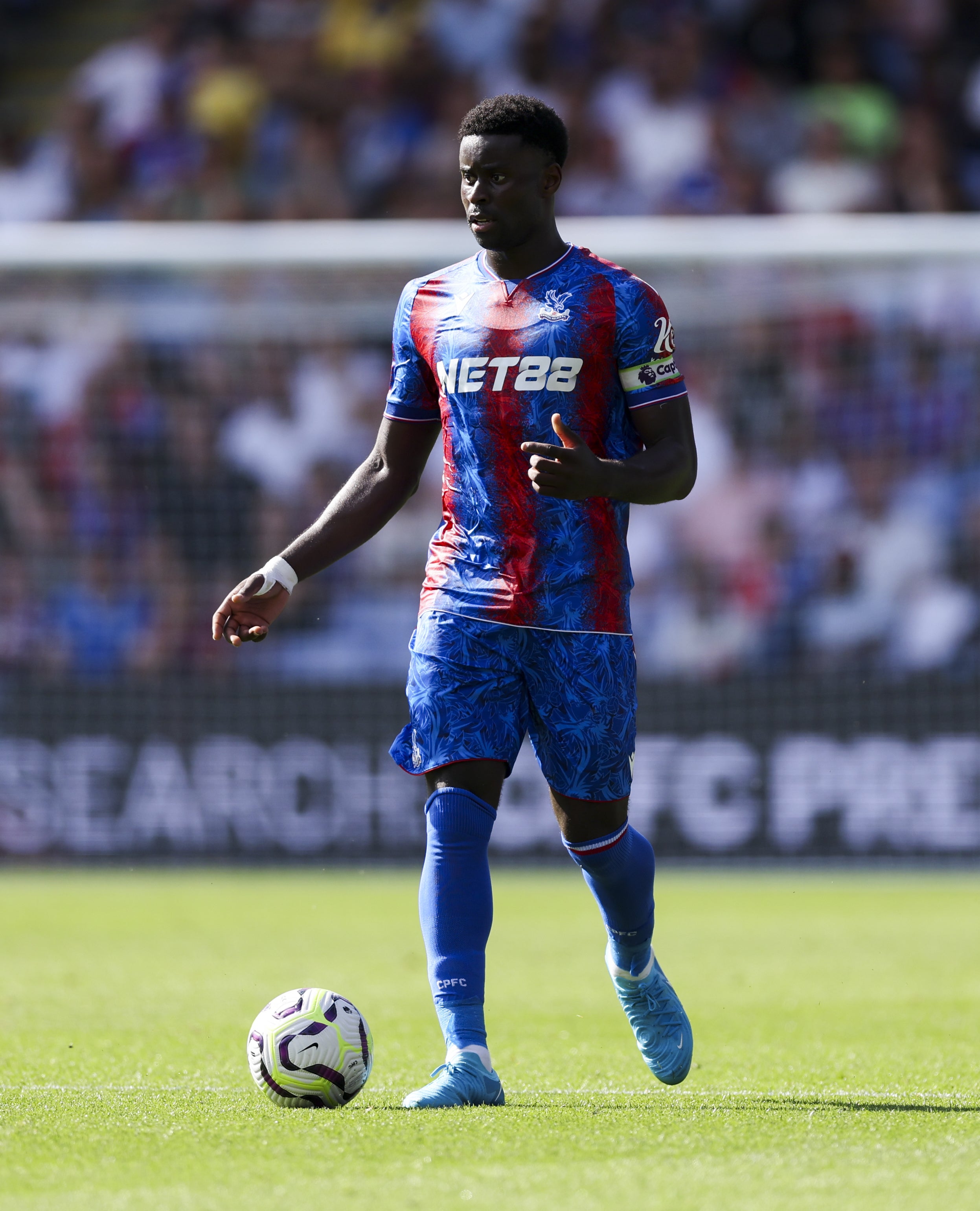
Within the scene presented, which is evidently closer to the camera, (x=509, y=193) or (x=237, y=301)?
(x=509, y=193)

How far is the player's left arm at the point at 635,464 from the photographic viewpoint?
373 centimetres

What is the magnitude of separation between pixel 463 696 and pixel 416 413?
74cm

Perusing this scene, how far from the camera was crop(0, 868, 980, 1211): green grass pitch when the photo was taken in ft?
10.00

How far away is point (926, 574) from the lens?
38.1 feet

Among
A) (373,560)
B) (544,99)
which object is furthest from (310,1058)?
(544,99)

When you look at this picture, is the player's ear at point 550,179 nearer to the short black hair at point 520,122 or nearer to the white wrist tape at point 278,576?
the short black hair at point 520,122

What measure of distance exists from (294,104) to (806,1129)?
12196 mm

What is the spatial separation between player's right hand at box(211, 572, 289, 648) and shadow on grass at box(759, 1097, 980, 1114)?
1.53m

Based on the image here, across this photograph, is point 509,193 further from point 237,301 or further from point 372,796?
point 237,301

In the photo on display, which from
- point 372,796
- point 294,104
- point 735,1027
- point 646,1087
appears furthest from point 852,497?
point 646,1087

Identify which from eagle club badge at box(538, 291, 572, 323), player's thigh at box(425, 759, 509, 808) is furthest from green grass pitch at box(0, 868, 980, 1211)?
eagle club badge at box(538, 291, 572, 323)

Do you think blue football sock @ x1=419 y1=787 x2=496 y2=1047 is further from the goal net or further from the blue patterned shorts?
the goal net

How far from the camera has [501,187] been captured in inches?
162

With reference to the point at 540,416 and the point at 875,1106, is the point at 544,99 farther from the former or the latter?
the point at 875,1106
